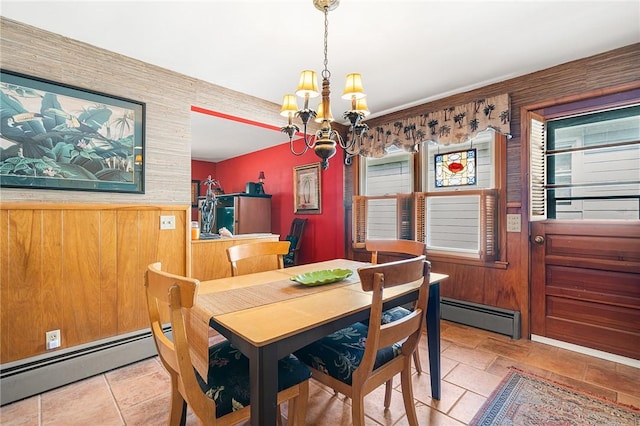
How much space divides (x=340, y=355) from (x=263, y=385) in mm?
483

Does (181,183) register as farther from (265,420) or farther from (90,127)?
(265,420)

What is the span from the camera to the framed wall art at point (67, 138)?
1883 millimetres

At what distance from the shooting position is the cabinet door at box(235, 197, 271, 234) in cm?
505

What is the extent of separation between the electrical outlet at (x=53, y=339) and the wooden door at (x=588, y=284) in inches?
147

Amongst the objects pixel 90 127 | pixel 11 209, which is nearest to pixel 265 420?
Result: pixel 11 209

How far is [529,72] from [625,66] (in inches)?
24.3

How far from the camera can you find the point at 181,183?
2645mm

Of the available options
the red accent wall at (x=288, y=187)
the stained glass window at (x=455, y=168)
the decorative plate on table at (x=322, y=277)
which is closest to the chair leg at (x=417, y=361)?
the decorative plate on table at (x=322, y=277)

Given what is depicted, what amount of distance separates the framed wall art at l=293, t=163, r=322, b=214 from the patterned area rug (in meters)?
3.16

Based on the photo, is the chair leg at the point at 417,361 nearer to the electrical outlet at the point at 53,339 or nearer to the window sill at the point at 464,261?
the window sill at the point at 464,261

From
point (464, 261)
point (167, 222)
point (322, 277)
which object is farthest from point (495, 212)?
point (167, 222)

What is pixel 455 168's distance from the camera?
321 centimetres

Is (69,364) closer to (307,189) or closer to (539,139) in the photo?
(307,189)

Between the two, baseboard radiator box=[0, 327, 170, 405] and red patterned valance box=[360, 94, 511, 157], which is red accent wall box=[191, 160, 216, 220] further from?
baseboard radiator box=[0, 327, 170, 405]
